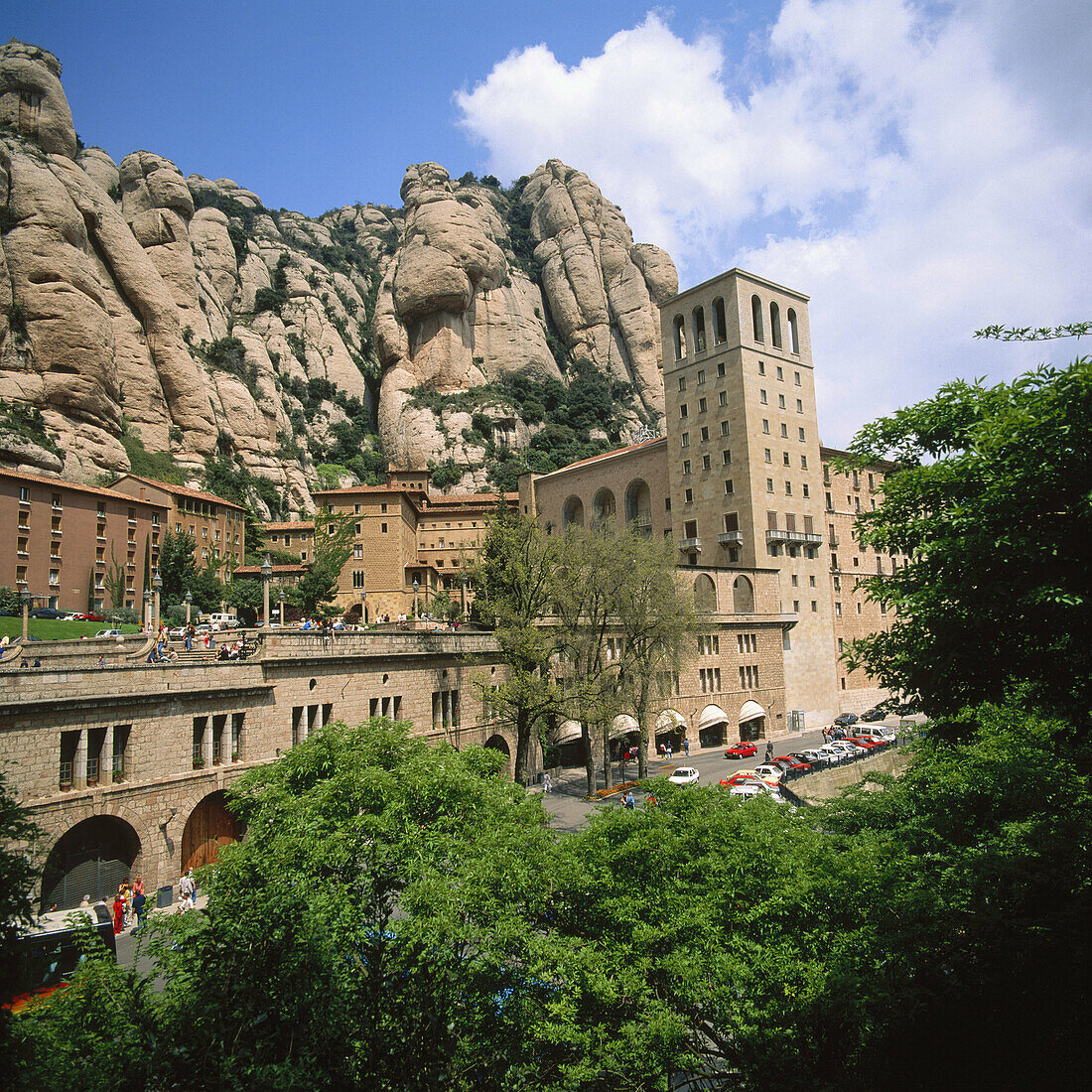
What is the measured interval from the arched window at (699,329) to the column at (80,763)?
55449 millimetres

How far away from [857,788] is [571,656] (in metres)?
17.3

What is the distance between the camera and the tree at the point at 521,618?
102 feet

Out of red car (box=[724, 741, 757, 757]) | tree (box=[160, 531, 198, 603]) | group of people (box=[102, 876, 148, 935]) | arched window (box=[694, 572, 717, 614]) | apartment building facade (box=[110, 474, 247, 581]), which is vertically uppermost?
apartment building facade (box=[110, 474, 247, 581])

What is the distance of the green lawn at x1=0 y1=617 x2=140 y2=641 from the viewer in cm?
3822

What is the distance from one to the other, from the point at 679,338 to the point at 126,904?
59.6 metres

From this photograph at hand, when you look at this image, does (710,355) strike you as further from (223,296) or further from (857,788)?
(223,296)

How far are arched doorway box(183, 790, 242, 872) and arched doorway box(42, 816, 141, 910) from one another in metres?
1.72

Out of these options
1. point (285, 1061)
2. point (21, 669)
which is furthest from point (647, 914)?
point (21, 669)

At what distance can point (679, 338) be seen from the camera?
2603 inches

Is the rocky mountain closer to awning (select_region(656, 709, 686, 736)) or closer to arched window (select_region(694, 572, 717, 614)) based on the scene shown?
arched window (select_region(694, 572, 717, 614))

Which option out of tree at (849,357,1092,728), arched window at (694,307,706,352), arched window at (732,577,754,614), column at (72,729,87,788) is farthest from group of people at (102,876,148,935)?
arched window at (694,307,706,352)

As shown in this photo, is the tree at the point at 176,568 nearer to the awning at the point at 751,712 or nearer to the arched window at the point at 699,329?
the awning at the point at 751,712

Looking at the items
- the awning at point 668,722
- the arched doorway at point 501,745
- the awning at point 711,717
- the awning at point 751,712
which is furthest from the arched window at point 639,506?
the arched doorway at point 501,745

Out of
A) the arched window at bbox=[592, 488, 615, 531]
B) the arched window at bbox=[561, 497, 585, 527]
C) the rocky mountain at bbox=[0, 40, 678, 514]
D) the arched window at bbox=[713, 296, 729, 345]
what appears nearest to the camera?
the arched window at bbox=[713, 296, 729, 345]
